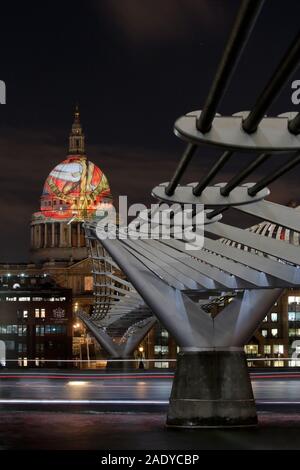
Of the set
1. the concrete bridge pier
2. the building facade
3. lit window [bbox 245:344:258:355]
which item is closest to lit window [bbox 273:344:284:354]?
lit window [bbox 245:344:258:355]

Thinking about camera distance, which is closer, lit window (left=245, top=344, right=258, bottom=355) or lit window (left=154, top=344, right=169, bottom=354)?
lit window (left=245, top=344, right=258, bottom=355)

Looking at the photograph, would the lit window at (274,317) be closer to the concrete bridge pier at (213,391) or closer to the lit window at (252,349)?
the lit window at (252,349)

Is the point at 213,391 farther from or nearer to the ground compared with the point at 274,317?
nearer to the ground

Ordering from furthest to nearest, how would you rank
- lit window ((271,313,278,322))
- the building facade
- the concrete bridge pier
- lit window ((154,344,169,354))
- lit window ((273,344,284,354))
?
1. lit window ((154,344,169,354))
2. lit window ((271,313,278,322))
3. the building facade
4. lit window ((273,344,284,354))
5. the concrete bridge pier

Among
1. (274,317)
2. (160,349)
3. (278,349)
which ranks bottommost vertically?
(278,349)

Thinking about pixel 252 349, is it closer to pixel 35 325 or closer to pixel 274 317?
pixel 274 317

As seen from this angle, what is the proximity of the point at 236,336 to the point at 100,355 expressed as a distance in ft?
499

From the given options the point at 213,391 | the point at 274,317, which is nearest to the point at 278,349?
the point at 274,317

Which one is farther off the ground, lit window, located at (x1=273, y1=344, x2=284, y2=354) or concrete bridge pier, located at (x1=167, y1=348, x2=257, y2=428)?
lit window, located at (x1=273, y1=344, x2=284, y2=354)

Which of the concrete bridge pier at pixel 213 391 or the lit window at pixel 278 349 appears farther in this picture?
the lit window at pixel 278 349

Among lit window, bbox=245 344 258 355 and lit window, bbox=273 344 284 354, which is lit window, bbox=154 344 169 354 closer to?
lit window, bbox=245 344 258 355

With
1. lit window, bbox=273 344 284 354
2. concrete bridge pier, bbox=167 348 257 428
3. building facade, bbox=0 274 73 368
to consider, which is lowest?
concrete bridge pier, bbox=167 348 257 428

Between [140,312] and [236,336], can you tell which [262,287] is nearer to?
[236,336]

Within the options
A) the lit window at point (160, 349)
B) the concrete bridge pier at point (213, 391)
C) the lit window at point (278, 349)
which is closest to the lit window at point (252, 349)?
the lit window at point (278, 349)
